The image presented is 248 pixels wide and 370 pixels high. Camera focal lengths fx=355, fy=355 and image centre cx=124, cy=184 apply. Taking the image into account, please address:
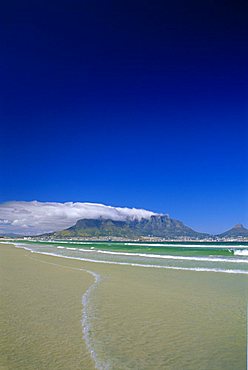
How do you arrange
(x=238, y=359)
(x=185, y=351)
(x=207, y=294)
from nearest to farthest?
(x=238, y=359)
(x=185, y=351)
(x=207, y=294)

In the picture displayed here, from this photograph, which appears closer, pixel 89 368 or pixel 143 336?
pixel 89 368

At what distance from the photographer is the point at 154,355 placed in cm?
598

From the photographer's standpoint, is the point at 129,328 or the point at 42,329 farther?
the point at 129,328

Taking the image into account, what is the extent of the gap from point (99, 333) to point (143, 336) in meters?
0.91

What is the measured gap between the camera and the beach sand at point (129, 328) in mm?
5715

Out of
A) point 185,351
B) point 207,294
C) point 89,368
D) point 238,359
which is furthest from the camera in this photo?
point 207,294

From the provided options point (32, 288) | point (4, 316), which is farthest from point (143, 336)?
point (32, 288)

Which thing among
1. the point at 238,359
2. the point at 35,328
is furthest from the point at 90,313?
the point at 238,359

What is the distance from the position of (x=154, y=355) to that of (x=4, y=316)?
4665mm

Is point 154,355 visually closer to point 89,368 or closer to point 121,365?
point 121,365

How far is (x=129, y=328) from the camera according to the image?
308 inches

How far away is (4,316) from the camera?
354 inches

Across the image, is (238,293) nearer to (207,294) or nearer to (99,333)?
(207,294)

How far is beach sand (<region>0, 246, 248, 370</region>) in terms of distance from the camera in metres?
5.71
